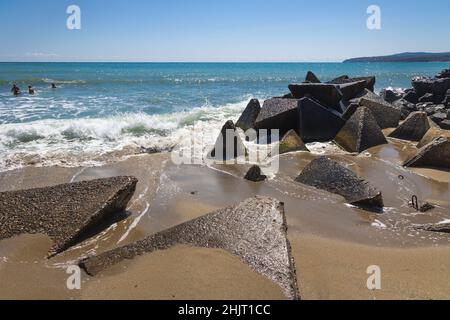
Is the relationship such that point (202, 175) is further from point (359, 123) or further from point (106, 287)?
point (359, 123)

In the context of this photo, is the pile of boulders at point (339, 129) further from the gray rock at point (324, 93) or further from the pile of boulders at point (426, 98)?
the pile of boulders at point (426, 98)

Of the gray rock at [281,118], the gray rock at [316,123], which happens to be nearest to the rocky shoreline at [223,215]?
the gray rock at [316,123]

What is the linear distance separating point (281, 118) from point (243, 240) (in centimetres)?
696

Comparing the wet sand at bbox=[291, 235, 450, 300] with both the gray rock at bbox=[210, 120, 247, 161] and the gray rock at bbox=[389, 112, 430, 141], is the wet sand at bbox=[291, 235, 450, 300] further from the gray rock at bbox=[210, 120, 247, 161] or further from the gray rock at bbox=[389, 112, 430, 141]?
the gray rock at bbox=[389, 112, 430, 141]

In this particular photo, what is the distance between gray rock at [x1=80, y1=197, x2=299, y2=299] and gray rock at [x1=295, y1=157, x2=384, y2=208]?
1627mm

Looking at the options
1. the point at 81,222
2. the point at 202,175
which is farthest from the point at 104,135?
the point at 81,222

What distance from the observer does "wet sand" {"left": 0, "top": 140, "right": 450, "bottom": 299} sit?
10.8 ft

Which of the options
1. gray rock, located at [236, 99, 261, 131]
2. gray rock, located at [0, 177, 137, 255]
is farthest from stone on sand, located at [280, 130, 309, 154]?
gray rock, located at [0, 177, 137, 255]

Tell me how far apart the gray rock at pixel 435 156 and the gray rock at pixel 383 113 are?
4045mm

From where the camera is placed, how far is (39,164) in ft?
24.9

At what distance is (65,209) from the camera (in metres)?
4.49

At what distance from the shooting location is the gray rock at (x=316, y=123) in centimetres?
999

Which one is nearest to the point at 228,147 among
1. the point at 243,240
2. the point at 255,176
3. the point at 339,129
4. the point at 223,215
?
the point at 255,176

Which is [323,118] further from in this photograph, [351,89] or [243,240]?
[243,240]
